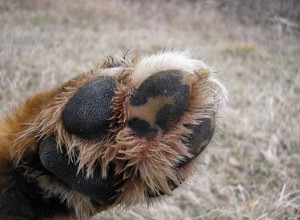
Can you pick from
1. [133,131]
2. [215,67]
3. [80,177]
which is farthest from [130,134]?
[215,67]

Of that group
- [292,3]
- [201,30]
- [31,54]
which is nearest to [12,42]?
[31,54]

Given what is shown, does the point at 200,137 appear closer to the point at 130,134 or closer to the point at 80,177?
the point at 130,134

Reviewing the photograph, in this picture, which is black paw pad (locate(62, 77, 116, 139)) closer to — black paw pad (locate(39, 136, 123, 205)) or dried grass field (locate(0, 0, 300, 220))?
black paw pad (locate(39, 136, 123, 205))

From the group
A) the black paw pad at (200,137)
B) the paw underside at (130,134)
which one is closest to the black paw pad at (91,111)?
the paw underside at (130,134)

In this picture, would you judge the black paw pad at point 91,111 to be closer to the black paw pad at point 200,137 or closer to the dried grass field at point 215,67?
the black paw pad at point 200,137

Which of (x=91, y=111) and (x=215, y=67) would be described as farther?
(x=215, y=67)

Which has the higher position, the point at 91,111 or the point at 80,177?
the point at 91,111

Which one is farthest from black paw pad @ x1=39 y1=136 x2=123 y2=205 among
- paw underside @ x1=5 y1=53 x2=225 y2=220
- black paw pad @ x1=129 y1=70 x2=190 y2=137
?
black paw pad @ x1=129 y1=70 x2=190 y2=137
